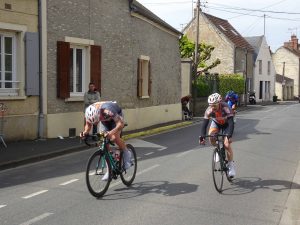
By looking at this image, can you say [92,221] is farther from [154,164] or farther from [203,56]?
[203,56]

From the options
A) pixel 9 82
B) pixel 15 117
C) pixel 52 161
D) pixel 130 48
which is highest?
pixel 130 48

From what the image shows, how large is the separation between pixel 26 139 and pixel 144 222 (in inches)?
343

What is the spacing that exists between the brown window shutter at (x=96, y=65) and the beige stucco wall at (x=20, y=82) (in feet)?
9.61

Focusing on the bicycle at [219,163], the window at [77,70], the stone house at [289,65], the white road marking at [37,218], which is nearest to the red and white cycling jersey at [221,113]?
the bicycle at [219,163]

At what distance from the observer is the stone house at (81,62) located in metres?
14.3

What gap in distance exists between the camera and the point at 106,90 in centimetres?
1822

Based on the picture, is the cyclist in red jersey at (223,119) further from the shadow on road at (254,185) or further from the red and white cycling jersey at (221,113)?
the shadow on road at (254,185)

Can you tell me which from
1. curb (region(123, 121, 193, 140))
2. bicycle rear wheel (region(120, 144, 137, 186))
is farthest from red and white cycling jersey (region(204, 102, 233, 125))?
curb (region(123, 121, 193, 140))

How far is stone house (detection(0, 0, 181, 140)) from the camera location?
1434 centimetres

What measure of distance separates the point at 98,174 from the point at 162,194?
1.10 m

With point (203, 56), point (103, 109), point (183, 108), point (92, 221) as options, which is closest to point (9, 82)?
point (103, 109)

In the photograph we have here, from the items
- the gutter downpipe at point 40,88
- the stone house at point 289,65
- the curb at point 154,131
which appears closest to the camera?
the gutter downpipe at point 40,88

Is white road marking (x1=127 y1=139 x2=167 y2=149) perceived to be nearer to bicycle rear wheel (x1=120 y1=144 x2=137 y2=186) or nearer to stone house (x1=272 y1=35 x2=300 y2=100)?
bicycle rear wheel (x1=120 y1=144 x2=137 y2=186)

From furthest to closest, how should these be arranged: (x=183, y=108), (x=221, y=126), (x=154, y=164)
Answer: (x=183, y=108) → (x=154, y=164) → (x=221, y=126)
